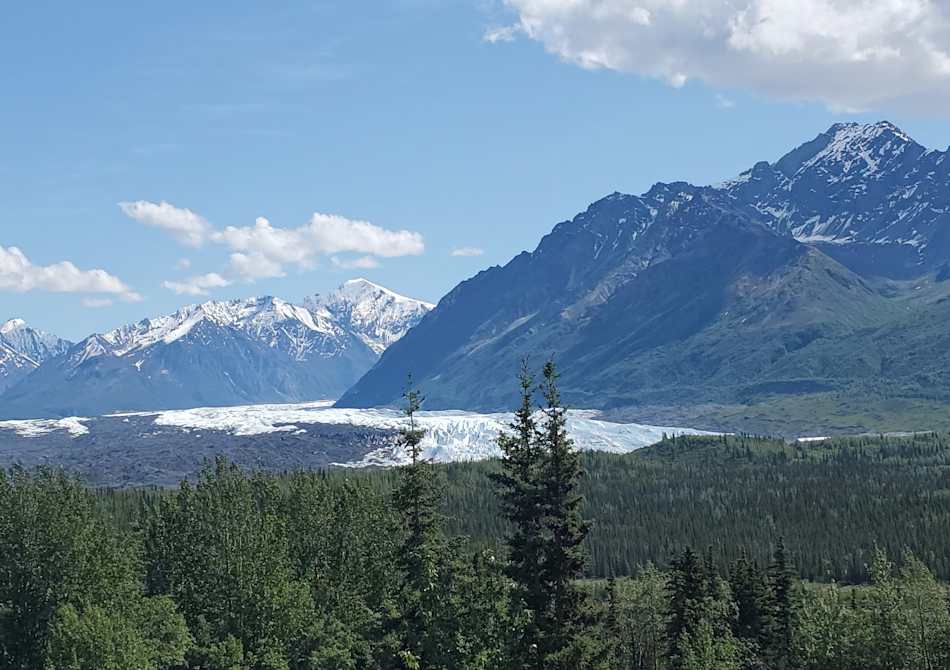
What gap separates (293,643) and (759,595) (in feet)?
140

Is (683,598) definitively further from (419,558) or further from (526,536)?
(526,536)

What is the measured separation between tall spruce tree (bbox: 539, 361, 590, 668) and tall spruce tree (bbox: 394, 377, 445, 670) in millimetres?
12840

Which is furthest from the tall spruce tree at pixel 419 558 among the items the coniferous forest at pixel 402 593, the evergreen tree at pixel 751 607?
the evergreen tree at pixel 751 607

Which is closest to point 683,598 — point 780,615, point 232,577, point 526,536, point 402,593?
point 780,615

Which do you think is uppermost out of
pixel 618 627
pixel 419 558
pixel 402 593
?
pixel 419 558

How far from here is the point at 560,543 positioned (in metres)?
52.8

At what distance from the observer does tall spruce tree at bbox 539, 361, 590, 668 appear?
171 feet

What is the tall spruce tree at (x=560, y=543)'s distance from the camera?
52.1 m

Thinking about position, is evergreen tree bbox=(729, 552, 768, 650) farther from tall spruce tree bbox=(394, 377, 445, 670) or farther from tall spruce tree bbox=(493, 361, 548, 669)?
tall spruce tree bbox=(493, 361, 548, 669)

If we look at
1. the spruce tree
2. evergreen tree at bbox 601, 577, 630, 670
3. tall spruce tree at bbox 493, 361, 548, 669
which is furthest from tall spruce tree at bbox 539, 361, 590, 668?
evergreen tree at bbox 601, 577, 630, 670

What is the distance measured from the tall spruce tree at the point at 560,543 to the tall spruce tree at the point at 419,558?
12840mm

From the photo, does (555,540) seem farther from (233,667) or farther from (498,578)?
(233,667)

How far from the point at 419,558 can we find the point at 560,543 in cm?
1585

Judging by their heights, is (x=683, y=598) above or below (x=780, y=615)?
above
